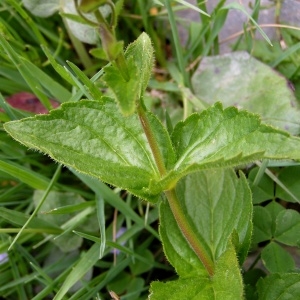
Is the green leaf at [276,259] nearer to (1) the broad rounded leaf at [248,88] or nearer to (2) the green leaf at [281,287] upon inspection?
(2) the green leaf at [281,287]

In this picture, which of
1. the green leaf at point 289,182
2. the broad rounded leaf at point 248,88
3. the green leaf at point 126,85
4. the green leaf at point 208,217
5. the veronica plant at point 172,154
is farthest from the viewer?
the broad rounded leaf at point 248,88

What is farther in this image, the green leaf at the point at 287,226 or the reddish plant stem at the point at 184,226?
the green leaf at the point at 287,226

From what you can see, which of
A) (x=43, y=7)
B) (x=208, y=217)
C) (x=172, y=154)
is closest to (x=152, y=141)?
(x=172, y=154)

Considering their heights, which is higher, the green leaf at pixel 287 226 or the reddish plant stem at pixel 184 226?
the reddish plant stem at pixel 184 226

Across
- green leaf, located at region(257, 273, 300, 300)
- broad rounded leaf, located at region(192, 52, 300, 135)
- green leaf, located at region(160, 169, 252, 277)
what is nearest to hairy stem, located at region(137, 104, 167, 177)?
green leaf, located at region(160, 169, 252, 277)

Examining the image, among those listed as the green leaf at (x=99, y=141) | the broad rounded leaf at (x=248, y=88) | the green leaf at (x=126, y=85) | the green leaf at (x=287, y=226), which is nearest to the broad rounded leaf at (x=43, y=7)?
the broad rounded leaf at (x=248, y=88)

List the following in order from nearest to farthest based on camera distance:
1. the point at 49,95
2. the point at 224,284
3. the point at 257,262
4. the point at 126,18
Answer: the point at 224,284 < the point at 257,262 < the point at 49,95 < the point at 126,18

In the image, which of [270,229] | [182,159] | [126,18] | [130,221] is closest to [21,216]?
[130,221]

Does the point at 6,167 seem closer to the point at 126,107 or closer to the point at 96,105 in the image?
the point at 96,105
